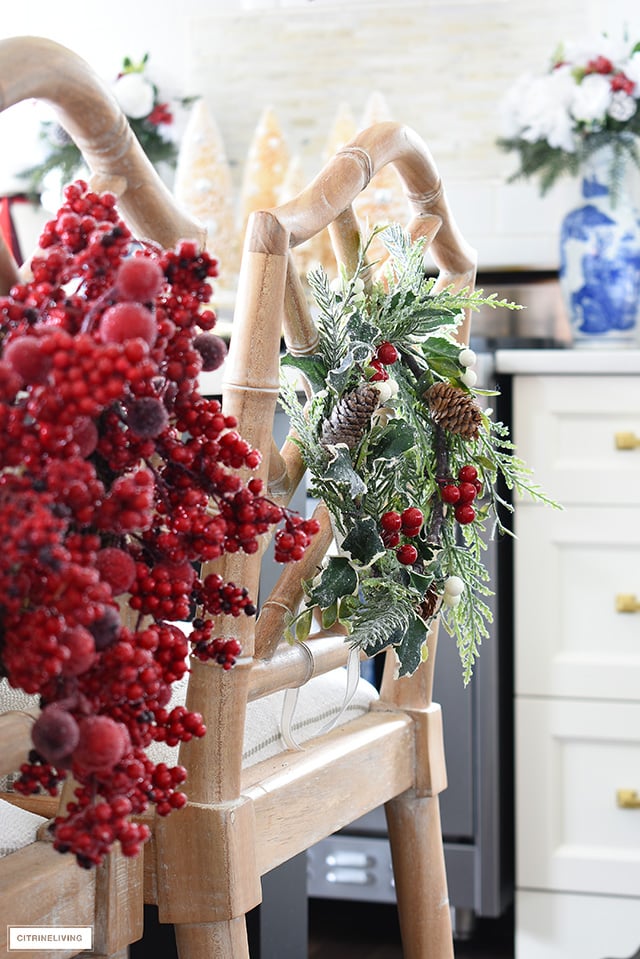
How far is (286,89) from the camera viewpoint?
2.37m

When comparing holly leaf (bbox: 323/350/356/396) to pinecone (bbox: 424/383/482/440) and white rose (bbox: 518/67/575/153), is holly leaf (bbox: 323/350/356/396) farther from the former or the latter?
white rose (bbox: 518/67/575/153)

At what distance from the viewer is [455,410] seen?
78 cm

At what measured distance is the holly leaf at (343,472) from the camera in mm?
728

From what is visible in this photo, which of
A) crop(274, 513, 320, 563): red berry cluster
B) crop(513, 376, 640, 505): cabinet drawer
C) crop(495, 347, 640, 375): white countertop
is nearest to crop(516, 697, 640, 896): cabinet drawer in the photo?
crop(513, 376, 640, 505): cabinet drawer

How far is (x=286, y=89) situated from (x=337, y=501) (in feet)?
5.88

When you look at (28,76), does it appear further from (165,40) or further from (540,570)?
(165,40)

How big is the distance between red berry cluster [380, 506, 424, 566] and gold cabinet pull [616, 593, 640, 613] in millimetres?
1139

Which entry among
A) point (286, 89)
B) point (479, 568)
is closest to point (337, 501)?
point (479, 568)

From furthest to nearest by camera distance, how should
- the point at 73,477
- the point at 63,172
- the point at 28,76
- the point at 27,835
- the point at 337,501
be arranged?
1. the point at 63,172
2. the point at 337,501
3. the point at 27,835
4. the point at 28,76
5. the point at 73,477

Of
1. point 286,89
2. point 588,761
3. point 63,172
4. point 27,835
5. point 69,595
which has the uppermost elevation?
point 286,89

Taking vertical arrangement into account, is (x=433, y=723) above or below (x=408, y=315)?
below

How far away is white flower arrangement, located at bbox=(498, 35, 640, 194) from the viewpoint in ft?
6.46

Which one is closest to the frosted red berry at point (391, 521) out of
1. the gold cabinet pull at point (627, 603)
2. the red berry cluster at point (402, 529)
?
the red berry cluster at point (402, 529)

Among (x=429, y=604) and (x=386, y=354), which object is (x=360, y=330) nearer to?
(x=386, y=354)
